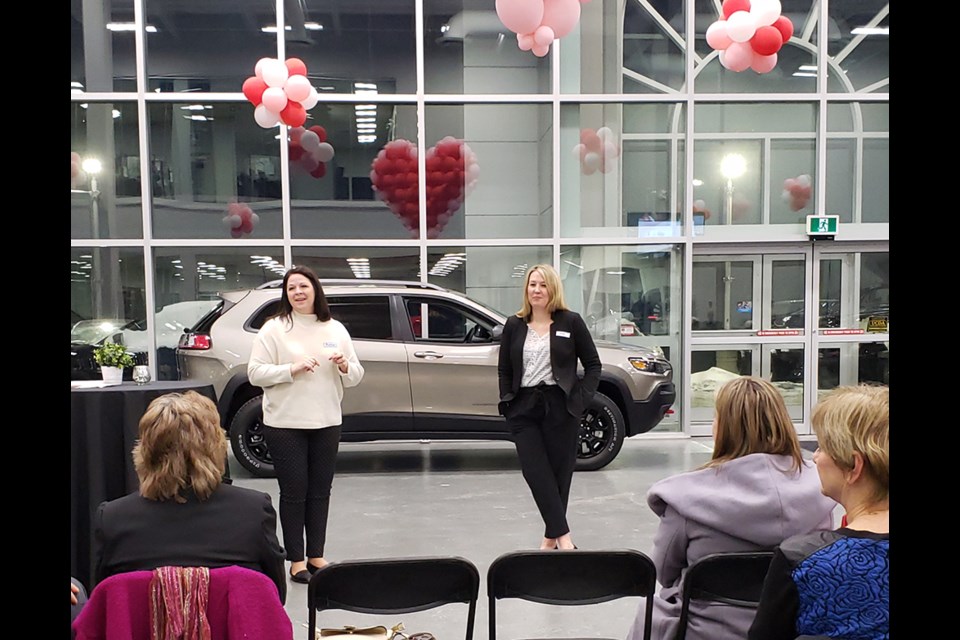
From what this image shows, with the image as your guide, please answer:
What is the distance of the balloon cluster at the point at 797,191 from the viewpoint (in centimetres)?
956

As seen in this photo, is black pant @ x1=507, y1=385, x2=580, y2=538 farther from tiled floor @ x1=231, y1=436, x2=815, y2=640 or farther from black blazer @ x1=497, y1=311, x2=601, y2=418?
tiled floor @ x1=231, y1=436, x2=815, y2=640

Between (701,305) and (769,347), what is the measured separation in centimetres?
95

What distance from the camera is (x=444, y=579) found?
8.05 feet

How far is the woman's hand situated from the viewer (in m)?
4.25

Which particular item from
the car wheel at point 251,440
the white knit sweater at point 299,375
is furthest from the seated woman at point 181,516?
the car wheel at point 251,440

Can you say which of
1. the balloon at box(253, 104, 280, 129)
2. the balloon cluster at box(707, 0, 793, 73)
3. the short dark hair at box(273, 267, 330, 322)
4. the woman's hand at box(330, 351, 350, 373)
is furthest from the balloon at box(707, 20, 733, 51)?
the woman's hand at box(330, 351, 350, 373)

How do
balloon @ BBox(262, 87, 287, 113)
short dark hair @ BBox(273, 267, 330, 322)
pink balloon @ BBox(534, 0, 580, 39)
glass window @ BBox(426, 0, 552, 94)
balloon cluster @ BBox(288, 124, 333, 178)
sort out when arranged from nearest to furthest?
short dark hair @ BBox(273, 267, 330, 322)
pink balloon @ BBox(534, 0, 580, 39)
balloon @ BBox(262, 87, 287, 113)
balloon cluster @ BBox(288, 124, 333, 178)
glass window @ BBox(426, 0, 552, 94)

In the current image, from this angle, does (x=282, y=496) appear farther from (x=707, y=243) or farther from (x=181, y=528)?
(x=707, y=243)

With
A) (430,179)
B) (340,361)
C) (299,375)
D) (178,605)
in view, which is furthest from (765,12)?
(178,605)

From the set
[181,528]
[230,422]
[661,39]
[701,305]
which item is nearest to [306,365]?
[181,528]

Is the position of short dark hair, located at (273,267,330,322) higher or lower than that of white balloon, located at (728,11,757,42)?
lower

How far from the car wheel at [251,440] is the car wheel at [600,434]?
276cm

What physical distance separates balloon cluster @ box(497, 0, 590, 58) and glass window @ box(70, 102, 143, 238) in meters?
5.05
